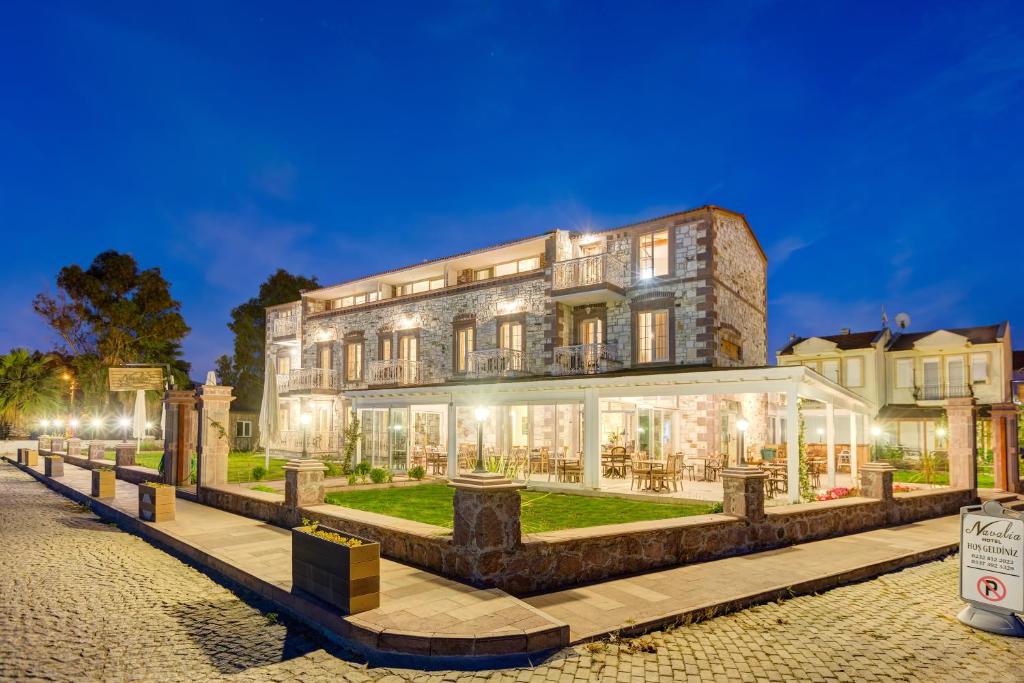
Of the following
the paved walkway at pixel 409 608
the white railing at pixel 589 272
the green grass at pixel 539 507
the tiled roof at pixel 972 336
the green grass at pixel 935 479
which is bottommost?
the green grass at pixel 935 479

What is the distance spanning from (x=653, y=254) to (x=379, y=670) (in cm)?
1428

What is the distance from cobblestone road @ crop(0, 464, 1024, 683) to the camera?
4.34 metres

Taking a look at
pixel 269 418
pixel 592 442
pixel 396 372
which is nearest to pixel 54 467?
pixel 269 418

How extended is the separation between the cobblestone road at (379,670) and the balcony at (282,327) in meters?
21.1

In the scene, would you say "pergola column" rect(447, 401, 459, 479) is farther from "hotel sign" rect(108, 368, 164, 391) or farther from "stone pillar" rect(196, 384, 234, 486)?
"hotel sign" rect(108, 368, 164, 391)

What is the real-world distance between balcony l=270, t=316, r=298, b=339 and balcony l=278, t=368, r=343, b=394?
7.37 feet

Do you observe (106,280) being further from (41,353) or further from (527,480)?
(527,480)

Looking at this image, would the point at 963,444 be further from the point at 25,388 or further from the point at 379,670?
the point at 25,388

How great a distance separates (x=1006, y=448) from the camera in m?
14.9

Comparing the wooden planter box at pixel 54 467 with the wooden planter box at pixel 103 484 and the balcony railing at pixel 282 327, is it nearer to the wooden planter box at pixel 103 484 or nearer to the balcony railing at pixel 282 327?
the wooden planter box at pixel 103 484

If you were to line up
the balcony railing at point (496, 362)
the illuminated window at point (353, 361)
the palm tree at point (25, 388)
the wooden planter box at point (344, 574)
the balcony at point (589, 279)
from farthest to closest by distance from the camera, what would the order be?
the palm tree at point (25, 388) < the illuminated window at point (353, 361) < the balcony railing at point (496, 362) < the balcony at point (589, 279) < the wooden planter box at point (344, 574)

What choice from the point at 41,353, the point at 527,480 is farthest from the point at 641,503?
the point at 41,353

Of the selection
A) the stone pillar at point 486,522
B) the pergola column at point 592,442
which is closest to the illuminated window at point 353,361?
the pergola column at point 592,442

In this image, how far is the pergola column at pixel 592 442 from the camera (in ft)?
43.3
